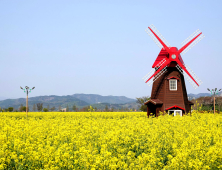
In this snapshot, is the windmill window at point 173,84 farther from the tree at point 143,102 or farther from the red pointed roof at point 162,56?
the tree at point 143,102

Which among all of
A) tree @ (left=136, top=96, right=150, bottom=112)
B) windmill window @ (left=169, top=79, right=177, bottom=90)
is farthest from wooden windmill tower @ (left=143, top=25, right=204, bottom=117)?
tree @ (left=136, top=96, right=150, bottom=112)

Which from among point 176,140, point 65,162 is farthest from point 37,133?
point 176,140

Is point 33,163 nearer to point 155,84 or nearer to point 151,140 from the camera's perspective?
point 151,140

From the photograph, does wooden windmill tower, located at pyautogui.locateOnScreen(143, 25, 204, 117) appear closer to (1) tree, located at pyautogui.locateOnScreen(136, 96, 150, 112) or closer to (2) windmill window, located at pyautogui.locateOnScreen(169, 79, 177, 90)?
(2) windmill window, located at pyautogui.locateOnScreen(169, 79, 177, 90)

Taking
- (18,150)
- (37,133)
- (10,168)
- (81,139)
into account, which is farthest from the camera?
(37,133)

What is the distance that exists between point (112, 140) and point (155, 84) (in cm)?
1925

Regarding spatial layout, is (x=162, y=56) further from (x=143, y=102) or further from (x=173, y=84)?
(x=143, y=102)

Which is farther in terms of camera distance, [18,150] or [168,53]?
[168,53]

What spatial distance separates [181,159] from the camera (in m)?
6.20

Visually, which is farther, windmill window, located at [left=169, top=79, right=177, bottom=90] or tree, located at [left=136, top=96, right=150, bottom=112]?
tree, located at [left=136, top=96, right=150, bottom=112]

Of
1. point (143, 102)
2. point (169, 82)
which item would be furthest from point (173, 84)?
point (143, 102)

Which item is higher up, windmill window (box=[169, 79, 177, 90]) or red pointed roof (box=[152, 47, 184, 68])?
red pointed roof (box=[152, 47, 184, 68])

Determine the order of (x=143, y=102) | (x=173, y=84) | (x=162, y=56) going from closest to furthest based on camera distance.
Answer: (x=173, y=84)
(x=162, y=56)
(x=143, y=102)

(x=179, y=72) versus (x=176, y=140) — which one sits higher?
(x=179, y=72)
